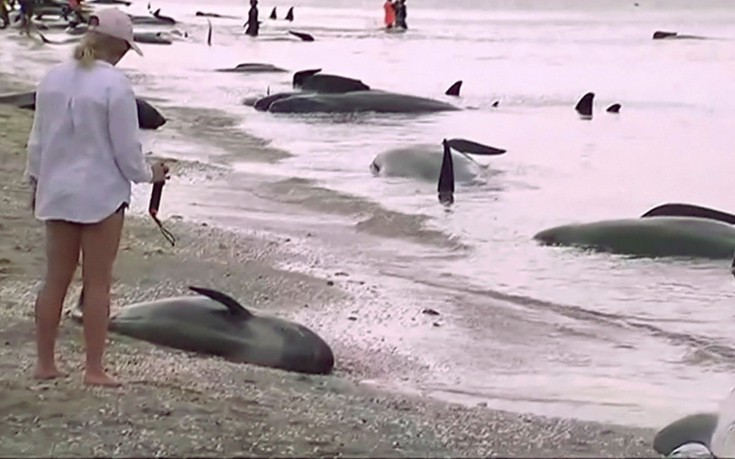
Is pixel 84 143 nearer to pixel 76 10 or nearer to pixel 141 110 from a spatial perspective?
pixel 141 110

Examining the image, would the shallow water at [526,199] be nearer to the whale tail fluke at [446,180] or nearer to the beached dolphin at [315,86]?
the whale tail fluke at [446,180]

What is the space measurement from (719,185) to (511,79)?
1817 cm

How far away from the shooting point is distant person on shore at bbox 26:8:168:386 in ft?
18.9

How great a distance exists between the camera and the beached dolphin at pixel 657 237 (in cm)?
1208

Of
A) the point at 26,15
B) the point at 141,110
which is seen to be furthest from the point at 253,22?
the point at 141,110

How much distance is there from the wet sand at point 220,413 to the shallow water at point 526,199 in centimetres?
81

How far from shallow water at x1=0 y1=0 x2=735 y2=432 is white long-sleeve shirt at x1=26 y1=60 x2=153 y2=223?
243 cm

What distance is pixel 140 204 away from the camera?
1325 cm

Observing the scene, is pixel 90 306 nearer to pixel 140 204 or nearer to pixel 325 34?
pixel 140 204

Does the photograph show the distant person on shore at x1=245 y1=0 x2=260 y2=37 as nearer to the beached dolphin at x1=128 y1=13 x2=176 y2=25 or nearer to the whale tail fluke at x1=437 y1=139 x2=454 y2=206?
the beached dolphin at x1=128 y1=13 x2=176 y2=25

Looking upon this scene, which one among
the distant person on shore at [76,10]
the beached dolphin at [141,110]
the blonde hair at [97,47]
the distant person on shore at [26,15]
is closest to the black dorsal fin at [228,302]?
the blonde hair at [97,47]

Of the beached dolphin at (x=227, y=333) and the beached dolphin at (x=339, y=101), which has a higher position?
the beached dolphin at (x=227, y=333)

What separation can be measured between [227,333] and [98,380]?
168 cm

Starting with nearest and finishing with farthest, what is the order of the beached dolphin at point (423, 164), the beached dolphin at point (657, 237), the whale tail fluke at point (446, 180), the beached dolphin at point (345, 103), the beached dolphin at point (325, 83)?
Result: the beached dolphin at point (657, 237), the whale tail fluke at point (446, 180), the beached dolphin at point (423, 164), the beached dolphin at point (345, 103), the beached dolphin at point (325, 83)
